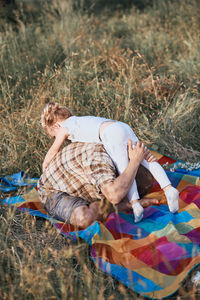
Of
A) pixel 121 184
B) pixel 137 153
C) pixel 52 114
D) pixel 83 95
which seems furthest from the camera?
pixel 83 95

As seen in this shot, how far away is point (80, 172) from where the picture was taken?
2.90 meters

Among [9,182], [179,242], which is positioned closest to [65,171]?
[9,182]

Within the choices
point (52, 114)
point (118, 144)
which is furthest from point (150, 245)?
point (52, 114)

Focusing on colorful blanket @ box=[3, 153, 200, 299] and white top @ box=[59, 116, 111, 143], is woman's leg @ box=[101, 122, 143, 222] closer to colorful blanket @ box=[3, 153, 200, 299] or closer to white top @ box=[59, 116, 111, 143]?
white top @ box=[59, 116, 111, 143]

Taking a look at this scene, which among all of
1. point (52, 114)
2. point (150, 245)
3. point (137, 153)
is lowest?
point (150, 245)

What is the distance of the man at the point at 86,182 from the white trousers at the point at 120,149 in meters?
0.05

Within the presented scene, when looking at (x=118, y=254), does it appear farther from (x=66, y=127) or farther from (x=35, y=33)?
(x=35, y=33)

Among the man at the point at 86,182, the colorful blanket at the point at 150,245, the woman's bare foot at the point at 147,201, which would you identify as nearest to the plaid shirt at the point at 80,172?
the man at the point at 86,182

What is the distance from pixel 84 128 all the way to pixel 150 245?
1.19 meters

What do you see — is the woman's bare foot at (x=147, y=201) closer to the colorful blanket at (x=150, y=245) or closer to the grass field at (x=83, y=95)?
the colorful blanket at (x=150, y=245)

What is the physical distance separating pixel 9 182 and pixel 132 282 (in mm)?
1935

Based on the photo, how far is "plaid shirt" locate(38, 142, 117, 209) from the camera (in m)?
2.75

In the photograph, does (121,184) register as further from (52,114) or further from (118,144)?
(52,114)

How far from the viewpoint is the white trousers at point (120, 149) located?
2.77 meters
